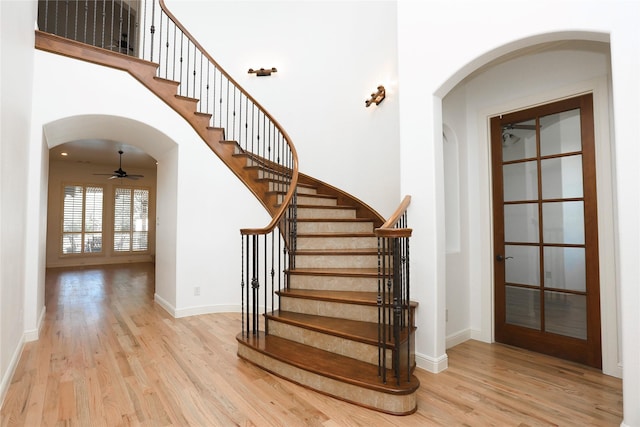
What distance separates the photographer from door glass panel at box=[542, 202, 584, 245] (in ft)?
9.39

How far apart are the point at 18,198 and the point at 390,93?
410 cm

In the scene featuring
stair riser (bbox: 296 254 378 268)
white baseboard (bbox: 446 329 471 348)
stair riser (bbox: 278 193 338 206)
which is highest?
stair riser (bbox: 278 193 338 206)

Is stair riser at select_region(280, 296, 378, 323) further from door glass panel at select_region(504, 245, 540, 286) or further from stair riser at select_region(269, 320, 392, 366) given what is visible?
door glass panel at select_region(504, 245, 540, 286)

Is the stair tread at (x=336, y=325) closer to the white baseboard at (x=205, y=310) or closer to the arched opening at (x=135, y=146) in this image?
the white baseboard at (x=205, y=310)

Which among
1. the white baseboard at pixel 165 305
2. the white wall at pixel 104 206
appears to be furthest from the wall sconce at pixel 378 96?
the white wall at pixel 104 206

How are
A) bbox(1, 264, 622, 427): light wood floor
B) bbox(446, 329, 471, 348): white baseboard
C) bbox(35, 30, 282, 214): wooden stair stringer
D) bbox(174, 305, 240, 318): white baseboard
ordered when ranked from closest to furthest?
bbox(1, 264, 622, 427): light wood floor < bbox(446, 329, 471, 348): white baseboard < bbox(35, 30, 282, 214): wooden stair stringer < bbox(174, 305, 240, 318): white baseboard

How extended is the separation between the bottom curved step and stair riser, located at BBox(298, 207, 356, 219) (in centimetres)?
182

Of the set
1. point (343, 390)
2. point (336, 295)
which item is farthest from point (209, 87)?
point (343, 390)

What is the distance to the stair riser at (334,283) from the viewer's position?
3041 mm

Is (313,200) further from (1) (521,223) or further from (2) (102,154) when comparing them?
(2) (102,154)

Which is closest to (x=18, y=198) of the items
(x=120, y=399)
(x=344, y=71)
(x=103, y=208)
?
(x=120, y=399)

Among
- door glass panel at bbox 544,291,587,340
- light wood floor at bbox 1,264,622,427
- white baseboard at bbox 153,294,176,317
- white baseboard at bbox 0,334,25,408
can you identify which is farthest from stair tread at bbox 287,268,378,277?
white baseboard at bbox 0,334,25,408

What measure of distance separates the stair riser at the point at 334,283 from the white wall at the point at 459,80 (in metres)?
0.44

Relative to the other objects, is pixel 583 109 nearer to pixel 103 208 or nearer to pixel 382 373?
pixel 382 373
